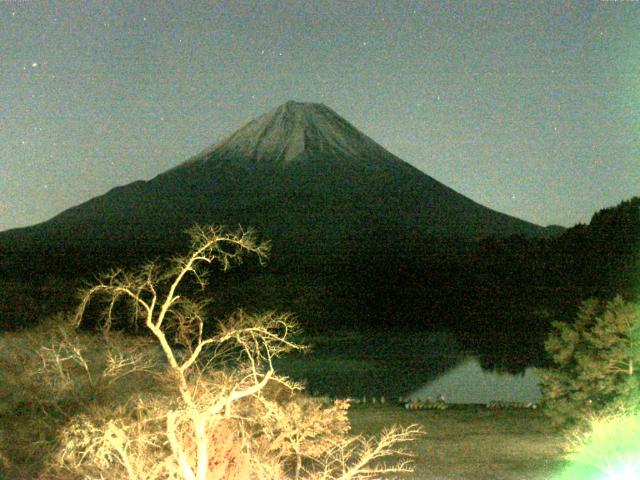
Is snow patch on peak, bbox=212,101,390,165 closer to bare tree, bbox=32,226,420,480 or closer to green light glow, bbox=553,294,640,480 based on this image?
green light glow, bbox=553,294,640,480

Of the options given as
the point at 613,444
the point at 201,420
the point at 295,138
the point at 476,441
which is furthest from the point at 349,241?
the point at 201,420

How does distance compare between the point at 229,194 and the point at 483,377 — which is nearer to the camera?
the point at 483,377

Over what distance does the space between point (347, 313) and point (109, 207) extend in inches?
1327

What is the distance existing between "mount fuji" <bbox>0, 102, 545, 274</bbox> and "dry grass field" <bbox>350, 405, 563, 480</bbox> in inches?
1432

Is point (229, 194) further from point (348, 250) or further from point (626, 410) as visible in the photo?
point (626, 410)

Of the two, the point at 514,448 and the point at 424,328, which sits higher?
the point at 514,448

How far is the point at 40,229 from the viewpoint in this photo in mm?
62156

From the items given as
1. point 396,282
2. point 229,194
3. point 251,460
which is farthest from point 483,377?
point 229,194

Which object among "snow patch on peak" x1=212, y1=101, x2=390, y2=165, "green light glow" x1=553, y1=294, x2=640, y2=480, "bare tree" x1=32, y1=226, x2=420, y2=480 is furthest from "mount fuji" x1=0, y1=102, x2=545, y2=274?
"bare tree" x1=32, y1=226, x2=420, y2=480

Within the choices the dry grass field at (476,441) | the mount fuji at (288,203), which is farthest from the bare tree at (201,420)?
the mount fuji at (288,203)

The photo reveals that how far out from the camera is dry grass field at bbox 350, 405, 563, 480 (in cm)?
962

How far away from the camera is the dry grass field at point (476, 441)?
9617 mm

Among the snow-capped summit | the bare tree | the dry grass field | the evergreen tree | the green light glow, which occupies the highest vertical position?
the snow-capped summit

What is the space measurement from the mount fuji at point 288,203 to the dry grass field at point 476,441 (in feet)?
119
